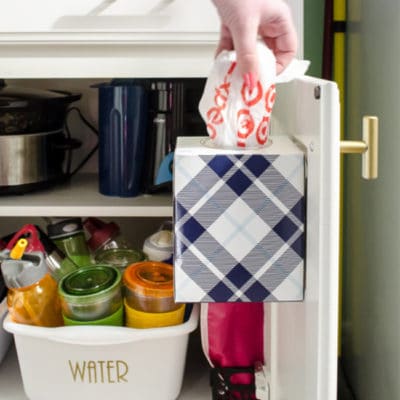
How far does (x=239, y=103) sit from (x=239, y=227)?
127 mm

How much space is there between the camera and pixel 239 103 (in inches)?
24.9

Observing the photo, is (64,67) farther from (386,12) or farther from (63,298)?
(386,12)

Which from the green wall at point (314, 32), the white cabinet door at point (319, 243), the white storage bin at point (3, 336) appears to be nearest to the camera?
the white cabinet door at point (319, 243)

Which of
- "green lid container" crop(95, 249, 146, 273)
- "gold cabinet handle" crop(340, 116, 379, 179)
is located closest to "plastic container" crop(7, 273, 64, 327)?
"green lid container" crop(95, 249, 146, 273)

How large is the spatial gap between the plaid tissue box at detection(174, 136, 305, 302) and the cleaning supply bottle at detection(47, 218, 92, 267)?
517 mm

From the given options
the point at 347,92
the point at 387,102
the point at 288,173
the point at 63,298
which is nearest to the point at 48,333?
the point at 63,298

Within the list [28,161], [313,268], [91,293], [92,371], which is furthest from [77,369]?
[313,268]

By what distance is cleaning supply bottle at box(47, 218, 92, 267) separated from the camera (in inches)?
43.6

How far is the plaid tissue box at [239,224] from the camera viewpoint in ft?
1.98

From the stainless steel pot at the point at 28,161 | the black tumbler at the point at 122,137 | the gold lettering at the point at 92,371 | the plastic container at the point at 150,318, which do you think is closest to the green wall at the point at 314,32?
the black tumbler at the point at 122,137

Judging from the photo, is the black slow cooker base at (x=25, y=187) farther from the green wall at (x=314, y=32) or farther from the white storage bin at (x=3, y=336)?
the green wall at (x=314, y=32)

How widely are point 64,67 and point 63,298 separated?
1.15 ft

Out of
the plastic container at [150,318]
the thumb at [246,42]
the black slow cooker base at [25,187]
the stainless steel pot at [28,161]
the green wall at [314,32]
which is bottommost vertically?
the plastic container at [150,318]

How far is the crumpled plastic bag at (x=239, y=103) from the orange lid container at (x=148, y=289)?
338 mm
